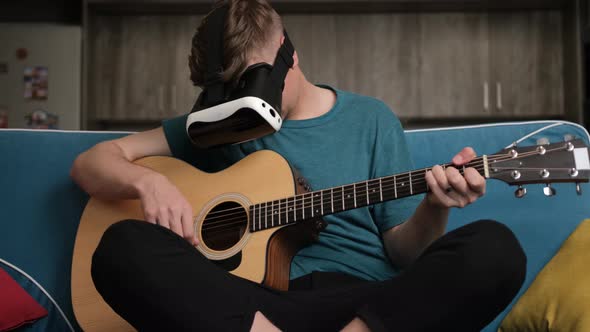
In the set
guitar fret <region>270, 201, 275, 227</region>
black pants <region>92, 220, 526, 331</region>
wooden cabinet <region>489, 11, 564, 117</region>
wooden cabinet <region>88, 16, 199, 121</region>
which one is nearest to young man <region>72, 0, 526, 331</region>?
black pants <region>92, 220, 526, 331</region>

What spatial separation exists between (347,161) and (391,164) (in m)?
0.09

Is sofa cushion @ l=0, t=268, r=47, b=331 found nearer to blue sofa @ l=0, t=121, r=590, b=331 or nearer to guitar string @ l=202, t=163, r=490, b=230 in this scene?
blue sofa @ l=0, t=121, r=590, b=331

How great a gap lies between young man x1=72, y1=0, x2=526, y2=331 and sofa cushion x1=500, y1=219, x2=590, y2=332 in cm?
28

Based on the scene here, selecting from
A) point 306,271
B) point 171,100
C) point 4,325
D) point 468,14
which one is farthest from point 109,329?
point 468,14

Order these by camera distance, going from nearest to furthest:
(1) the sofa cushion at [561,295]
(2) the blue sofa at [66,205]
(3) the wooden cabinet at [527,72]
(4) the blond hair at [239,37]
Answer: (1) the sofa cushion at [561,295]
(4) the blond hair at [239,37]
(2) the blue sofa at [66,205]
(3) the wooden cabinet at [527,72]

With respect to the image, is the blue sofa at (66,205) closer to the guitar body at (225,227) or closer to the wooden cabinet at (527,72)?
the guitar body at (225,227)

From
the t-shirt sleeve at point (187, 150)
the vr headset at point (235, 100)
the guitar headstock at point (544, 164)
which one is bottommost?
the guitar headstock at point (544, 164)

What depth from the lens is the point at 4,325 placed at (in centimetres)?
135

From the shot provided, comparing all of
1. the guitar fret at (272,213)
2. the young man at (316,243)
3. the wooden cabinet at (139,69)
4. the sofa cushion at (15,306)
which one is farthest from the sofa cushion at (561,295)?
the wooden cabinet at (139,69)

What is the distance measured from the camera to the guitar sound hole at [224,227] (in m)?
1.26

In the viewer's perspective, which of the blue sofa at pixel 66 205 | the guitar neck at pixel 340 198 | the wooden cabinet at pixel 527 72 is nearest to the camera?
the guitar neck at pixel 340 198

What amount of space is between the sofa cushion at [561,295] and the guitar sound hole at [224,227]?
23.8 inches

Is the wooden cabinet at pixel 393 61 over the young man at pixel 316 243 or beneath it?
over

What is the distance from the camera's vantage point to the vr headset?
4.06 ft
